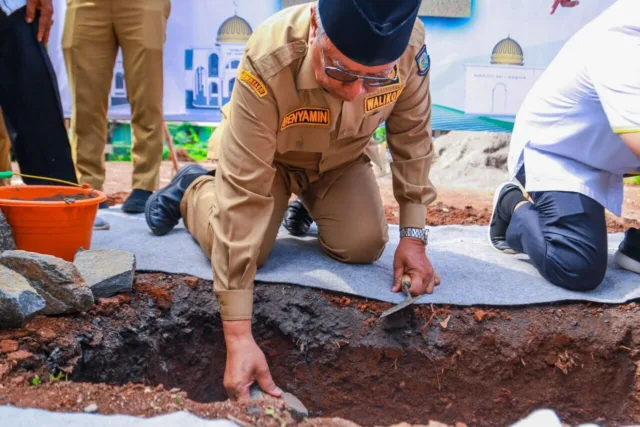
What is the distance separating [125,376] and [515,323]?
55.4 inches

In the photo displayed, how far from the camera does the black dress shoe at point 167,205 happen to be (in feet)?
9.80

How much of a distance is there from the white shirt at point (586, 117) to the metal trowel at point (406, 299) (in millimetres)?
695

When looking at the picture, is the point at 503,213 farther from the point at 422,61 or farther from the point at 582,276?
the point at 422,61

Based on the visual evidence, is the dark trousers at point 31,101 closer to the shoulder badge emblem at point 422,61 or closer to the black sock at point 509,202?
the shoulder badge emblem at point 422,61

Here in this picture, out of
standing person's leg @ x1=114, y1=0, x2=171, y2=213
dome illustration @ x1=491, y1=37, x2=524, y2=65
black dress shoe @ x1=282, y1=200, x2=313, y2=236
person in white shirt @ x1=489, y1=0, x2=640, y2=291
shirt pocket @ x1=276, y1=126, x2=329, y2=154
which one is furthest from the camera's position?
dome illustration @ x1=491, y1=37, x2=524, y2=65

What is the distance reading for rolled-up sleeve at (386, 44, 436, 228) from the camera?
2420 mm

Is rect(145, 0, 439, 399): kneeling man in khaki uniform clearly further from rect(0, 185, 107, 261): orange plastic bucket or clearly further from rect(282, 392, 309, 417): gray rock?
rect(0, 185, 107, 261): orange plastic bucket

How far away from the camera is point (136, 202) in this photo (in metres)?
3.57

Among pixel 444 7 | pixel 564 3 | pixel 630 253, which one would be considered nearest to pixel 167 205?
pixel 630 253

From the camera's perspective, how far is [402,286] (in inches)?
96.3

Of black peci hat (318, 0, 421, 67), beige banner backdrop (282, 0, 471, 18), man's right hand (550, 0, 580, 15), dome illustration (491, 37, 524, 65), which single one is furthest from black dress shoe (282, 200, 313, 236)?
man's right hand (550, 0, 580, 15)

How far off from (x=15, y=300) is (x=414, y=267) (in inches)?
53.3

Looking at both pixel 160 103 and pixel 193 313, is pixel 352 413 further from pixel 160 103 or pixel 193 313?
pixel 160 103

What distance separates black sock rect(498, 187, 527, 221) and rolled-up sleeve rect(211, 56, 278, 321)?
→ 138 centimetres
